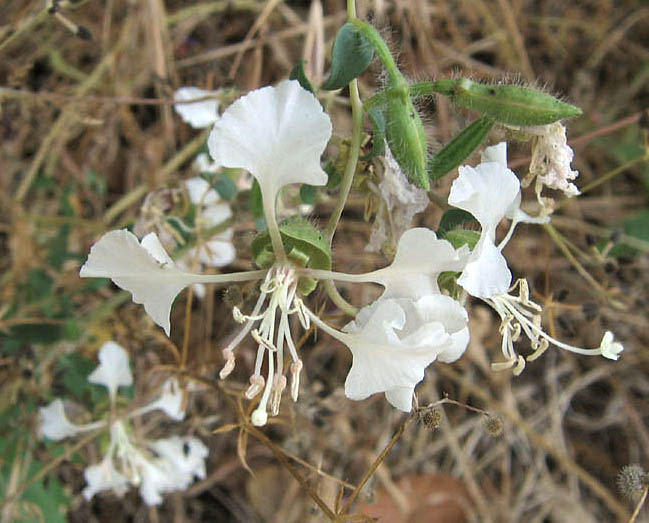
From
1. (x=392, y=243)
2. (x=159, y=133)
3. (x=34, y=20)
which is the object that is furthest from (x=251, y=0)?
(x=392, y=243)

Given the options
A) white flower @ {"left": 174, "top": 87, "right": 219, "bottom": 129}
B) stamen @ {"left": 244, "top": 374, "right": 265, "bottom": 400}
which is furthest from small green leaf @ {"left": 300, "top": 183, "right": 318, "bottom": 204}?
white flower @ {"left": 174, "top": 87, "right": 219, "bottom": 129}

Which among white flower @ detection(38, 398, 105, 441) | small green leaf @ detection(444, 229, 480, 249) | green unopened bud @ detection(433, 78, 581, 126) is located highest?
green unopened bud @ detection(433, 78, 581, 126)

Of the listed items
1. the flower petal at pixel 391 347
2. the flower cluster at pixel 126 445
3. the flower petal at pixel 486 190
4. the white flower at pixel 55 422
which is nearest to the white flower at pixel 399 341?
the flower petal at pixel 391 347

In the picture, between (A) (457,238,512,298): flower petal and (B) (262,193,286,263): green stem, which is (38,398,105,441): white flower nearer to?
(B) (262,193,286,263): green stem

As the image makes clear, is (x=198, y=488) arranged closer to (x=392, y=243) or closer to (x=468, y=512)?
(x=468, y=512)

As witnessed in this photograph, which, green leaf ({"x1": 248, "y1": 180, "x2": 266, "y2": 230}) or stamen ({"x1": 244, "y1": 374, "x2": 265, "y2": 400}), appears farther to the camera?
green leaf ({"x1": 248, "y1": 180, "x2": 266, "y2": 230})

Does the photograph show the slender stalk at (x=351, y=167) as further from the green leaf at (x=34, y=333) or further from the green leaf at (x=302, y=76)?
the green leaf at (x=34, y=333)

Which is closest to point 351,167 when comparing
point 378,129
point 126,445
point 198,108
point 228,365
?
point 378,129
